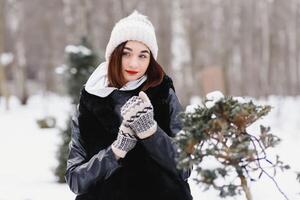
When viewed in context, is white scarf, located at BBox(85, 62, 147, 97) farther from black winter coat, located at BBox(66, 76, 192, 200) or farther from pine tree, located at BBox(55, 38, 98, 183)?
pine tree, located at BBox(55, 38, 98, 183)

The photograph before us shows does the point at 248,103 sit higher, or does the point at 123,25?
the point at 123,25

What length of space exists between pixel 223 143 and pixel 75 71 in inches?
281

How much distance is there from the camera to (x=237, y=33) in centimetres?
3684

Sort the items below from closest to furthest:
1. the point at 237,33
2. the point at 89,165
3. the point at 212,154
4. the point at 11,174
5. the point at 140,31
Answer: the point at 212,154, the point at 89,165, the point at 140,31, the point at 11,174, the point at 237,33

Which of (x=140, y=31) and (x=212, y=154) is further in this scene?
(x=140, y=31)

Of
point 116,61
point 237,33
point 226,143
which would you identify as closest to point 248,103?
point 226,143

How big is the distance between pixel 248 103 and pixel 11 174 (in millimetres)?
8491

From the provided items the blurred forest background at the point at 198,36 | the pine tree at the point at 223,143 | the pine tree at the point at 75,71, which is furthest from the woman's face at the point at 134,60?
the blurred forest background at the point at 198,36

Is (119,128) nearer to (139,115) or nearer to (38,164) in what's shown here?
(139,115)

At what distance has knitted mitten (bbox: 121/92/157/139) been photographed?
7.06ft

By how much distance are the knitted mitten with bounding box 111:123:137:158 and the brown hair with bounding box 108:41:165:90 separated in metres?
0.29

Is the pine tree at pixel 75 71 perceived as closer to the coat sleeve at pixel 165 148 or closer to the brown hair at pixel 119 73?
the brown hair at pixel 119 73

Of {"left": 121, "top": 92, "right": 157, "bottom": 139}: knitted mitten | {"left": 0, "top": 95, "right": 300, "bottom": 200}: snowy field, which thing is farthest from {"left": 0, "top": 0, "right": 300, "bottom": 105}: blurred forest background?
{"left": 121, "top": 92, "right": 157, "bottom": 139}: knitted mitten

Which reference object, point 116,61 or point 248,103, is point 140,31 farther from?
point 248,103
